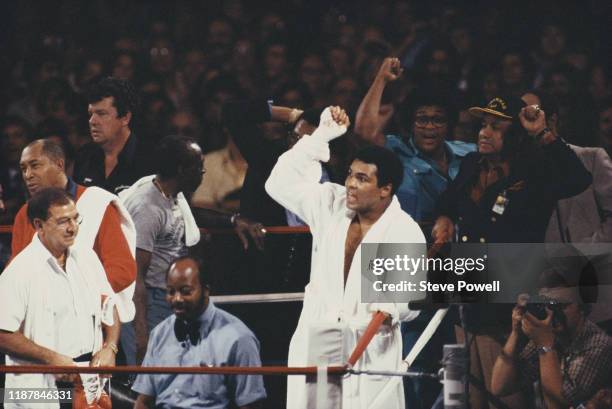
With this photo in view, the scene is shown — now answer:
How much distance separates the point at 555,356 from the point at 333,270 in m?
1.01

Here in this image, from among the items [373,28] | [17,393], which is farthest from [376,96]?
[17,393]

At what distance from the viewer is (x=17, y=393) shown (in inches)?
217

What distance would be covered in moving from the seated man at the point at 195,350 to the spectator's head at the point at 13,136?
1.11m

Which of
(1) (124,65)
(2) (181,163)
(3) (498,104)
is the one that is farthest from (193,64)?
(3) (498,104)

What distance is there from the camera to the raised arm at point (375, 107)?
6047 mm

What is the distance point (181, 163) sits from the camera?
20.2ft

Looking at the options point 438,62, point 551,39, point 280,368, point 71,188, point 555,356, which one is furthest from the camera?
point 551,39

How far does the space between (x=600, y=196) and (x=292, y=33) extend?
1959 millimetres

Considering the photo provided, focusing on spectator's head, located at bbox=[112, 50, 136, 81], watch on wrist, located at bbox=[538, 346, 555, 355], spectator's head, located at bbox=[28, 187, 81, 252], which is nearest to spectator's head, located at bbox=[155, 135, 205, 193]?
spectator's head, located at bbox=[28, 187, 81, 252]

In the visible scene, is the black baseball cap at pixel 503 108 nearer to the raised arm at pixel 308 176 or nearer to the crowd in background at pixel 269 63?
the crowd in background at pixel 269 63

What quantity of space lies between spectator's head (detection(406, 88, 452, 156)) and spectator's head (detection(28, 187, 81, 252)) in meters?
1.58

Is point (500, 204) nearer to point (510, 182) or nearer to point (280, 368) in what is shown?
point (510, 182)

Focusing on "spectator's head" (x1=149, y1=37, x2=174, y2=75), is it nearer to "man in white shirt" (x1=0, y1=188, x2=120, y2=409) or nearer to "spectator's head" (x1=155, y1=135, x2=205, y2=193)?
"spectator's head" (x1=155, y1=135, x2=205, y2=193)

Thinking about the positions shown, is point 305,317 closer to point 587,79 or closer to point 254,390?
point 254,390
